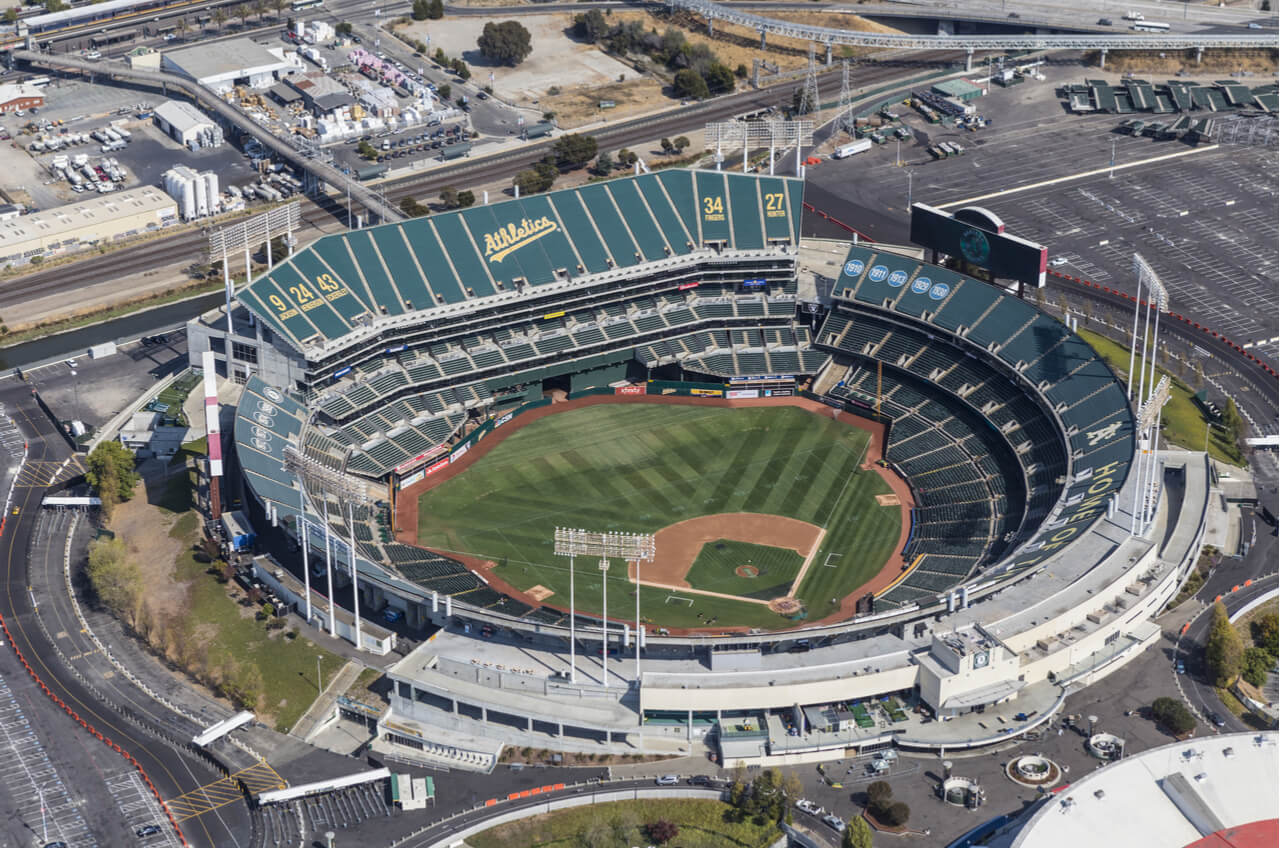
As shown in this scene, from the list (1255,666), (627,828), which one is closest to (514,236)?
(627,828)

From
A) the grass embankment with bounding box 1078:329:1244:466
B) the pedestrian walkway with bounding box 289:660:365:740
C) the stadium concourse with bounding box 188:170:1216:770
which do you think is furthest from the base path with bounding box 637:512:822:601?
the grass embankment with bounding box 1078:329:1244:466

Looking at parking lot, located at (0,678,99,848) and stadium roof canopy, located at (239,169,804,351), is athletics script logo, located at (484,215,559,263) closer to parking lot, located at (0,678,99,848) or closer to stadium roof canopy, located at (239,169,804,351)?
stadium roof canopy, located at (239,169,804,351)

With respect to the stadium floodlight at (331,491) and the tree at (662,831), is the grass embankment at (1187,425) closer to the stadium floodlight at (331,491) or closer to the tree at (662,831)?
the tree at (662,831)

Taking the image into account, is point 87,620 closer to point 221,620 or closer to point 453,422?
point 221,620

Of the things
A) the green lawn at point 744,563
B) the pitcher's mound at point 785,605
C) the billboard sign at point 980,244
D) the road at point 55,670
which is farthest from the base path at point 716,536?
the road at point 55,670

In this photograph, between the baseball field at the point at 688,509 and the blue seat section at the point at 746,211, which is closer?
the baseball field at the point at 688,509

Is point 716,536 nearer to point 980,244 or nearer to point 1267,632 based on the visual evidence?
point 980,244
